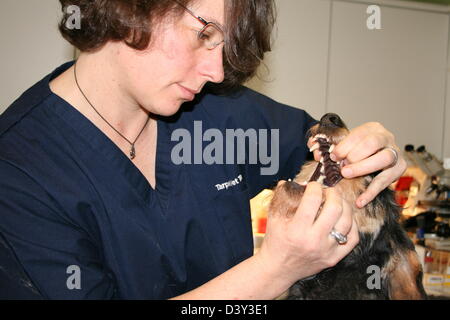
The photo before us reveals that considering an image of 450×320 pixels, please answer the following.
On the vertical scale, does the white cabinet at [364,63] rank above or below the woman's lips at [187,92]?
above

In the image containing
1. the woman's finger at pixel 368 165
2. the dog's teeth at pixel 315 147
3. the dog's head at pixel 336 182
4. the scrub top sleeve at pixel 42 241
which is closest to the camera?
the scrub top sleeve at pixel 42 241

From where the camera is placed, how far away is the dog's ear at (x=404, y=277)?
1215 mm

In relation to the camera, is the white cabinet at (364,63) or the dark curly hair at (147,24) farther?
the white cabinet at (364,63)

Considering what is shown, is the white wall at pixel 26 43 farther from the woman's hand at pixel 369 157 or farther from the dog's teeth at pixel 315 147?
the woman's hand at pixel 369 157

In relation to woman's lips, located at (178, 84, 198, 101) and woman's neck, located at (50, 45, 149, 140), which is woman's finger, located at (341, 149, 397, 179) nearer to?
woman's lips, located at (178, 84, 198, 101)

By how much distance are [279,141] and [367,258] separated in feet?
1.52

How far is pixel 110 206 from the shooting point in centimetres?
107

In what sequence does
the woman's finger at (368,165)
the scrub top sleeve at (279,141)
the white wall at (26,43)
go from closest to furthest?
the woman's finger at (368,165) → the scrub top sleeve at (279,141) → the white wall at (26,43)

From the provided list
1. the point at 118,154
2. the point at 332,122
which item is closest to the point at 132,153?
the point at 118,154

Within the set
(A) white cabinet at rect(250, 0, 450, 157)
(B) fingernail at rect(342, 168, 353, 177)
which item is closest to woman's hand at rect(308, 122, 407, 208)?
(B) fingernail at rect(342, 168, 353, 177)

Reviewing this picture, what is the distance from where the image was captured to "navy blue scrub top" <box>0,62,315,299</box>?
93cm

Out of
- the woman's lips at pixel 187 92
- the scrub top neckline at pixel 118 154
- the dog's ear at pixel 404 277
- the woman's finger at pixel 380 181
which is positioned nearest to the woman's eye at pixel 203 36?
the woman's lips at pixel 187 92

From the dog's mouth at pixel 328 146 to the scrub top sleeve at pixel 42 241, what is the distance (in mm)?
682

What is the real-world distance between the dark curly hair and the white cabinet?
1059 mm
